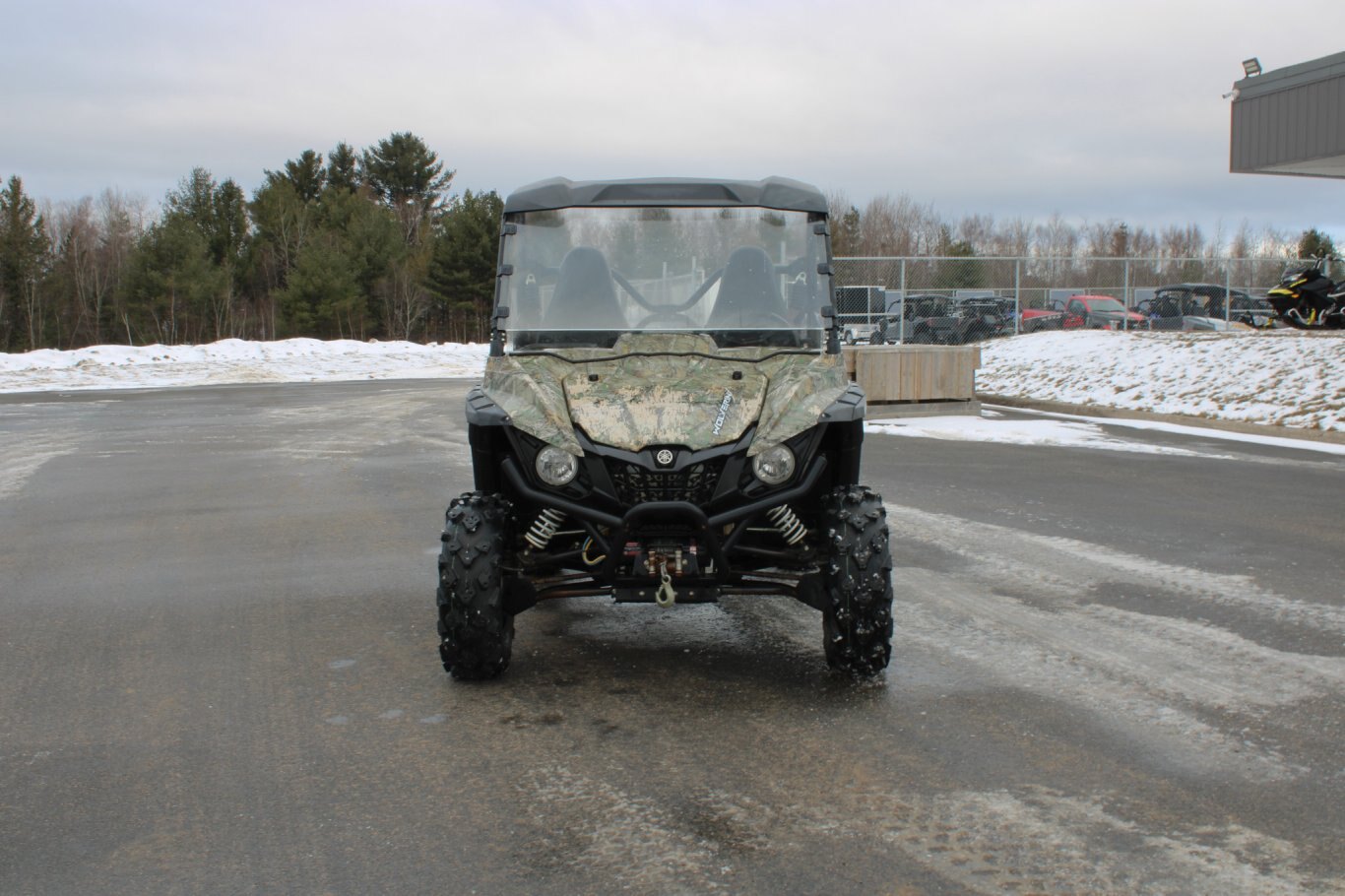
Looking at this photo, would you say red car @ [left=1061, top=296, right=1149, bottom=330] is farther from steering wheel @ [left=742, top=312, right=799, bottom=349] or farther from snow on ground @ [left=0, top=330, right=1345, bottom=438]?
steering wheel @ [left=742, top=312, right=799, bottom=349]

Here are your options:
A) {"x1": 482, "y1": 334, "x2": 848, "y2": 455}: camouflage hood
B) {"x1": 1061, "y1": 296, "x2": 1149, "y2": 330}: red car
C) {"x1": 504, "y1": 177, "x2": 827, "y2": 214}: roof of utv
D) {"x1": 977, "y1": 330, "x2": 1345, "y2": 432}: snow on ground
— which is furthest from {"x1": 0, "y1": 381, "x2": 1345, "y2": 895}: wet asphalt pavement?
{"x1": 1061, "y1": 296, "x2": 1149, "y2": 330}: red car

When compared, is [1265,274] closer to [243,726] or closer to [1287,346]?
[1287,346]

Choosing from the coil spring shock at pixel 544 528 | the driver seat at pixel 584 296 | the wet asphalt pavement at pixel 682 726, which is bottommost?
the wet asphalt pavement at pixel 682 726

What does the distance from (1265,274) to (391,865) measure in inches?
1575

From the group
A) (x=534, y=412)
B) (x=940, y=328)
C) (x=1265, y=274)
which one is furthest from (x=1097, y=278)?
(x=534, y=412)

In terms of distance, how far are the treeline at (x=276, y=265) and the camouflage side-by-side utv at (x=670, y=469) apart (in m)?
56.0

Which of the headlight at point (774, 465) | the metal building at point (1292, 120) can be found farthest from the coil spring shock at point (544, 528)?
the metal building at point (1292, 120)

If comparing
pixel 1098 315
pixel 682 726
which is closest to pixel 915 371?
pixel 682 726

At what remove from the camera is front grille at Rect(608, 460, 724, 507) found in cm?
499

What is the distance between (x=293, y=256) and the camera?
→ 7356 cm

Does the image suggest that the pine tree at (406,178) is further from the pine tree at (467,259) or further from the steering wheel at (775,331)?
the steering wheel at (775,331)

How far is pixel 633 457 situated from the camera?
4.96 metres

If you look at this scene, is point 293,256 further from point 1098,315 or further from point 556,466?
point 556,466

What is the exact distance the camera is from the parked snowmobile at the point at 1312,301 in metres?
24.2
